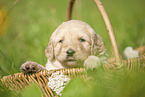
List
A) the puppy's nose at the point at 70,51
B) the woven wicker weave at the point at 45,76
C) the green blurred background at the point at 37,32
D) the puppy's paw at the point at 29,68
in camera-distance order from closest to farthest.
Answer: the woven wicker weave at the point at 45,76
the puppy's paw at the point at 29,68
the puppy's nose at the point at 70,51
the green blurred background at the point at 37,32

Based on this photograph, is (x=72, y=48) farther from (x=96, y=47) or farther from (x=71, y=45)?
(x=96, y=47)

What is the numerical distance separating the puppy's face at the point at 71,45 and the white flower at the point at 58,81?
0.35 m

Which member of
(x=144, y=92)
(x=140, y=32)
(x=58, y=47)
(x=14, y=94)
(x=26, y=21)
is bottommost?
(x=14, y=94)

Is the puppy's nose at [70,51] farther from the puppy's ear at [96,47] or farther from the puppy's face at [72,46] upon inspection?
the puppy's ear at [96,47]

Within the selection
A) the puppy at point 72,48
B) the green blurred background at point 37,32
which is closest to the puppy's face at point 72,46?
the puppy at point 72,48

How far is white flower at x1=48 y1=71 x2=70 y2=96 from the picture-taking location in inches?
74.0

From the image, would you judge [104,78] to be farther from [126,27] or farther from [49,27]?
→ [126,27]

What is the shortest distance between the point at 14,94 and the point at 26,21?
341 cm

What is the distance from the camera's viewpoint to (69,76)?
6.16 feet

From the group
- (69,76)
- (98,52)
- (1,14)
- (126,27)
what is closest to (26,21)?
(1,14)

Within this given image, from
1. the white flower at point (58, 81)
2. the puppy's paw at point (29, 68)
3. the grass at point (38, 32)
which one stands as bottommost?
the white flower at point (58, 81)

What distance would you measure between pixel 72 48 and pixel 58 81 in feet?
1.59

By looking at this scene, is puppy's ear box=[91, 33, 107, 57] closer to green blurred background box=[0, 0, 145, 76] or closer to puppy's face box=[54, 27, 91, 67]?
puppy's face box=[54, 27, 91, 67]

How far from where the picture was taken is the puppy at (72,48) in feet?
7.13
